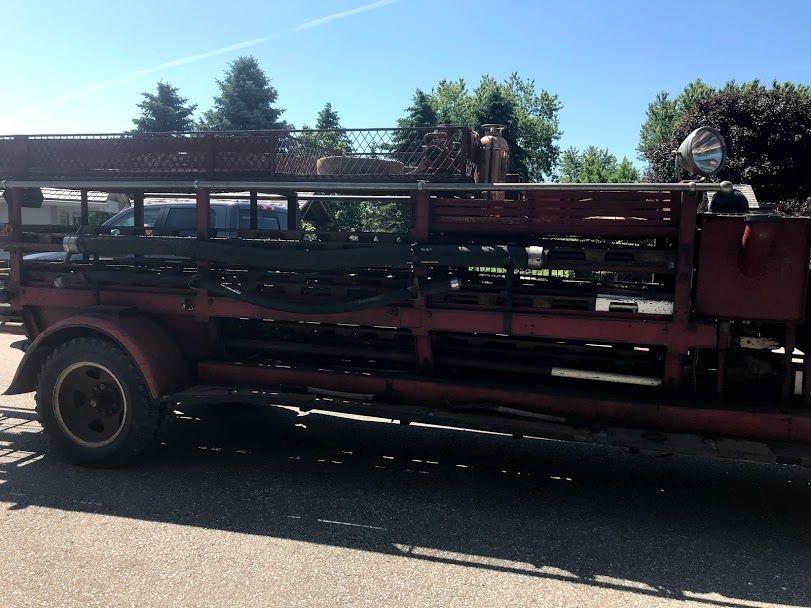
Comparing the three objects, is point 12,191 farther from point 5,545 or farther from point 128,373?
point 5,545

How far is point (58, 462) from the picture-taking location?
16.8 ft

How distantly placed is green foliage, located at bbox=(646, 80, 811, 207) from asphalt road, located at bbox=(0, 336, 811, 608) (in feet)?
32.8

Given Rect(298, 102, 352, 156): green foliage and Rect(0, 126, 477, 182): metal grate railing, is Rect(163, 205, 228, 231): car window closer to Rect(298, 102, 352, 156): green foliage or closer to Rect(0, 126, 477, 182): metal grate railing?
Rect(0, 126, 477, 182): metal grate railing

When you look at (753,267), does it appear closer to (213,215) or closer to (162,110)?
(213,215)

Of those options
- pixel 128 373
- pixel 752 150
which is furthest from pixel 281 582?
pixel 752 150

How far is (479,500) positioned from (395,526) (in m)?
0.72

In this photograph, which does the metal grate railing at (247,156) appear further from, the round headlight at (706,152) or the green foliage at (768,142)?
the green foliage at (768,142)

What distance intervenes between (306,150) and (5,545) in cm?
323

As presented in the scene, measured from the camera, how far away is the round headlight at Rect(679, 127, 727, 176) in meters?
3.98

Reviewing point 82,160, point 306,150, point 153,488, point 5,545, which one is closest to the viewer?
point 5,545

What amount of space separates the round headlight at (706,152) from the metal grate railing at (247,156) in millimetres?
1443

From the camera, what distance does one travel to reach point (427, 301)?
454cm

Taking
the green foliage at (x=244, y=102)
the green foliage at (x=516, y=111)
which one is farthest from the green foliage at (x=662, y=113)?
the green foliage at (x=244, y=102)

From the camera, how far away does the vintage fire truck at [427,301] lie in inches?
157
